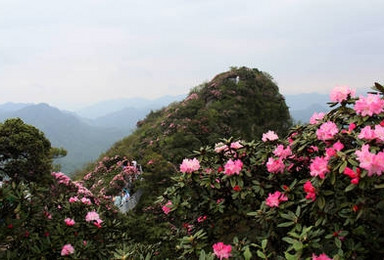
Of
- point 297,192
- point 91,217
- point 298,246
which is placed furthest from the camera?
point 91,217

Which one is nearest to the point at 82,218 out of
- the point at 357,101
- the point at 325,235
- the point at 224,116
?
the point at 325,235

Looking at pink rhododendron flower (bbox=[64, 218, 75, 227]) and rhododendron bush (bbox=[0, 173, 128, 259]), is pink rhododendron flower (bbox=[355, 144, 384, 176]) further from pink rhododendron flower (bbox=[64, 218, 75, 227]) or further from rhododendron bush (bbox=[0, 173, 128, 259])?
pink rhododendron flower (bbox=[64, 218, 75, 227])

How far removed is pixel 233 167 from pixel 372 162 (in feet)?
3.27

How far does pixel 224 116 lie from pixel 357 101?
16.2 meters

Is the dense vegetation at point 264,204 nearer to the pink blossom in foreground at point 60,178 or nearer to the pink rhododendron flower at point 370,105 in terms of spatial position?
the pink rhododendron flower at point 370,105

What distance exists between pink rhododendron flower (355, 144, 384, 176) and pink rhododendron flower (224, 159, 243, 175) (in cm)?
91

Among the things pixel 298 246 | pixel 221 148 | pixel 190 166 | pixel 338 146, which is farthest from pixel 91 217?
pixel 338 146

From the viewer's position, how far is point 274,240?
248cm

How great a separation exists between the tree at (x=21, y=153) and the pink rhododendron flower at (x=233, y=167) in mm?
3607

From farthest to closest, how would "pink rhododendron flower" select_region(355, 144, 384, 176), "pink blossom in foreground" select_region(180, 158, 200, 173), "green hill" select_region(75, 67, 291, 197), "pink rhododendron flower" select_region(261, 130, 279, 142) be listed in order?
"green hill" select_region(75, 67, 291, 197) → "pink rhododendron flower" select_region(261, 130, 279, 142) → "pink blossom in foreground" select_region(180, 158, 200, 173) → "pink rhododendron flower" select_region(355, 144, 384, 176)

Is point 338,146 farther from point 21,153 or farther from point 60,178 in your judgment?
point 60,178

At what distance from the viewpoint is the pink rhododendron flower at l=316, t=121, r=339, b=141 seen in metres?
2.32

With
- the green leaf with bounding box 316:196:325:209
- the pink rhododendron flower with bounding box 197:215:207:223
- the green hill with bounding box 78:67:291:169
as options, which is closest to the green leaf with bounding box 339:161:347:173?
the green leaf with bounding box 316:196:325:209

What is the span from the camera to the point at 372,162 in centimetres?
184
